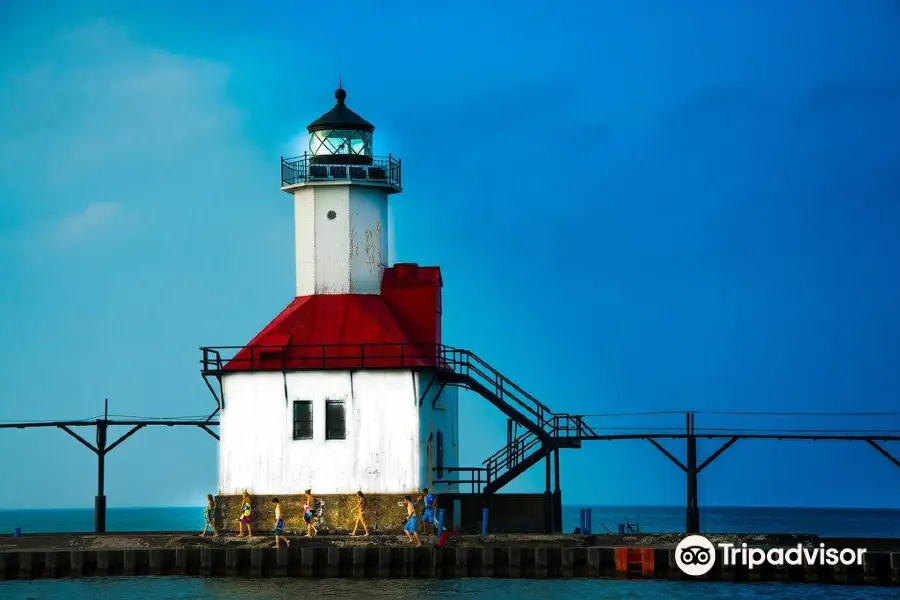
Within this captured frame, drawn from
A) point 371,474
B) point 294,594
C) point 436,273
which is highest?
point 436,273

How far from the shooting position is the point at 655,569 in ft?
148

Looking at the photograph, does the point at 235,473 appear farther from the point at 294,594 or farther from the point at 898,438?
the point at 898,438

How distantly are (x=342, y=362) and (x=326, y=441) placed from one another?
8.05 ft

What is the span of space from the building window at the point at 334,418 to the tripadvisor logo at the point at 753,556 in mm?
11203

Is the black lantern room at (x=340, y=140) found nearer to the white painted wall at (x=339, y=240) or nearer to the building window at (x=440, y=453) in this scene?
the white painted wall at (x=339, y=240)

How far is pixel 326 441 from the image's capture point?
5059 cm

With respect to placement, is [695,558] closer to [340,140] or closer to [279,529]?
[279,529]

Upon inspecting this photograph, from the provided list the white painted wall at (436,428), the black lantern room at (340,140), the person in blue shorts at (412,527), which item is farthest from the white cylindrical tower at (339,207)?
the person in blue shorts at (412,527)

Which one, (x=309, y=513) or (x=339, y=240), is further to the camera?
(x=339, y=240)

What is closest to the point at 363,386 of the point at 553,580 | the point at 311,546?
the point at 311,546

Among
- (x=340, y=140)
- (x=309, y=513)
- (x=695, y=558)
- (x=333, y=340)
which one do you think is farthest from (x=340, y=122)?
(x=695, y=558)

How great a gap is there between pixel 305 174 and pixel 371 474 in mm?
10384

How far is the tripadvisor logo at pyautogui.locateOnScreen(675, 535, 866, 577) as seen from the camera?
44281 mm

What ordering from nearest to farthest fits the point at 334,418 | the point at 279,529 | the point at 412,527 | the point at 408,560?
the point at 408,560
the point at 412,527
the point at 279,529
the point at 334,418
